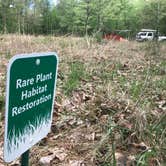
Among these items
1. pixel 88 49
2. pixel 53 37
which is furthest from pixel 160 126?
pixel 53 37

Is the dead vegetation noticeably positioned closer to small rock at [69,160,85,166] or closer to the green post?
small rock at [69,160,85,166]

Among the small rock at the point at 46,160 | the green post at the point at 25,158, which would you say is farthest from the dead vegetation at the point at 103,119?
the green post at the point at 25,158

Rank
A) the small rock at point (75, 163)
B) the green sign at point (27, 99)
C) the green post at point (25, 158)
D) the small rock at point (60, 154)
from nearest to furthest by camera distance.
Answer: the green sign at point (27, 99), the green post at point (25, 158), the small rock at point (75, 163), the small rock at point (60, 154)

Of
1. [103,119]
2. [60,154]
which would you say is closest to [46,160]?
[60,154]

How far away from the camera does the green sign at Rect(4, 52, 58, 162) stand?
165cm

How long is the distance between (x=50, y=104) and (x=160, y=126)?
159 cm

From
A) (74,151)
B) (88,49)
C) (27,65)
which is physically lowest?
(74,151)

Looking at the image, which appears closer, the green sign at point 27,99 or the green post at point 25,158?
the green sign at point 27,99

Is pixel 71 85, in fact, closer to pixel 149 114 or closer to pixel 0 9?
pixel 149 114

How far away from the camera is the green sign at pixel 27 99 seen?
1652mm

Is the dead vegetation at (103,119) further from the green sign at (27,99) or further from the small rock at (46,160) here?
the green sign at (27,99)

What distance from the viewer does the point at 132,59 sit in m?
7.54

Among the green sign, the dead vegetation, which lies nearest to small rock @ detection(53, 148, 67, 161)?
the dead vegetation

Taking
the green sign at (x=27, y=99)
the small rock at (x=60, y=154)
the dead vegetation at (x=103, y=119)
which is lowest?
the small rock at (x=60, y=154)
